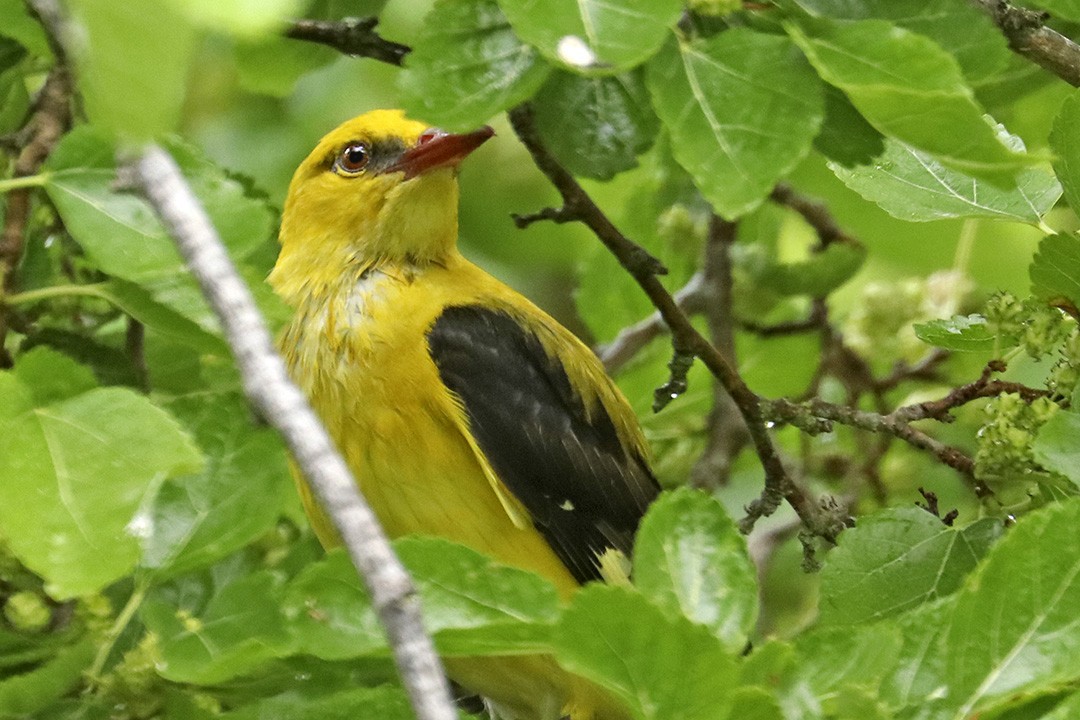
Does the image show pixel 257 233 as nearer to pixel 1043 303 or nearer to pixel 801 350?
pixel 1043 303

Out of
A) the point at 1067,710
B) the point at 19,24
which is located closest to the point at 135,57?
the point at 1067,710

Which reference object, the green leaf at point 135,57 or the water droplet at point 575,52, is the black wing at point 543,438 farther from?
the green leaf at point 135,57

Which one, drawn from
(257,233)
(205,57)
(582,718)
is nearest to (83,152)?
(257,233)

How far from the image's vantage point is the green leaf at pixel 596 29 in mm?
1976

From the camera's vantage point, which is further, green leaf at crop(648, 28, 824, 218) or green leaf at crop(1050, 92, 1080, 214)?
green leaf at crop(1050, 92, 1080, 214)

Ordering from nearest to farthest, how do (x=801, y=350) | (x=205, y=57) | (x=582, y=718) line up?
(x=582, y=718)
(x=801, y=350)
(x=205, y=57)

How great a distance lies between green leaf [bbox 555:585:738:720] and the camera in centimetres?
167

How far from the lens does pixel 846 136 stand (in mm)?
2219

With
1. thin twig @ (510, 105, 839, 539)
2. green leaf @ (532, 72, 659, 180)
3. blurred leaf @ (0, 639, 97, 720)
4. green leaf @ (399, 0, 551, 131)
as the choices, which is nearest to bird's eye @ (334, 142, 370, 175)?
thin twig @ (510, 105, 839, 539)

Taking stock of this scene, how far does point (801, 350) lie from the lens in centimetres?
424

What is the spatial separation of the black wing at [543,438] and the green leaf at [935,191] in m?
1.10

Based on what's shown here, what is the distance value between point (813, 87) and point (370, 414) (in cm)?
138

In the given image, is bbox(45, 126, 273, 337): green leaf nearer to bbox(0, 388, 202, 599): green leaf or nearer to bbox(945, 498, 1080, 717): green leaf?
bbox(0, 388, 202, 599): green leaf

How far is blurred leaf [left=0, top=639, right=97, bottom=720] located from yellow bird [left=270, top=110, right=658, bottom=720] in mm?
772
